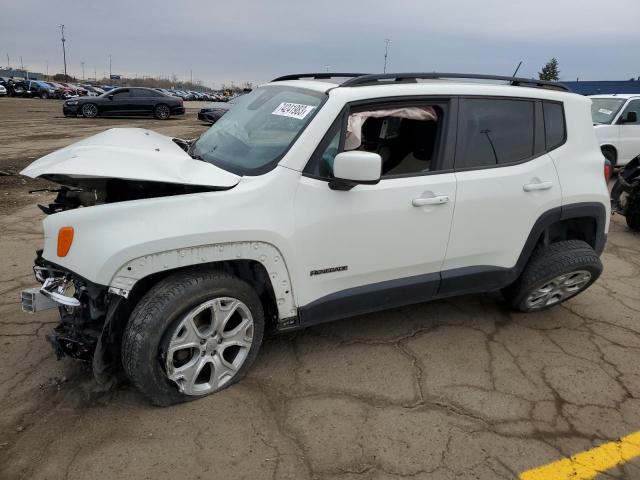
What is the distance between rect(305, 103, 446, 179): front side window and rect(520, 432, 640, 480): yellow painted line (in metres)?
1.78

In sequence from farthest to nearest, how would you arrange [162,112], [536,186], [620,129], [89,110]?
1. [162,112]
2. [89,110]
3. [620,129]
4. [536,186]

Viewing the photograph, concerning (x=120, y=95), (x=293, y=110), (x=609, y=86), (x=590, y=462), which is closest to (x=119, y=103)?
(x=120, y=95)

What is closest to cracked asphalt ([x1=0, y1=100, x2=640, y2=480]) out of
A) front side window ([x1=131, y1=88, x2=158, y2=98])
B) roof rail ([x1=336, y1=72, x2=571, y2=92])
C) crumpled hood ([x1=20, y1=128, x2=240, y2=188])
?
crumpled hood ([x1=20, y1=128, x2=240, y2=188])

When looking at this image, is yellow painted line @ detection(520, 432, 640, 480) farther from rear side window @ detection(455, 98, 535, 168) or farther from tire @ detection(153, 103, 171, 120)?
tire @ detection(153, 103, 171, 120)

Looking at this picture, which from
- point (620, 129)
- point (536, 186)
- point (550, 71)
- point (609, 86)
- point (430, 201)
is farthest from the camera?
point (550, 71)

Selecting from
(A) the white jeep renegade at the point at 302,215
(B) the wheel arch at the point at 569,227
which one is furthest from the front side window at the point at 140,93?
(B) the wheel arch at the point at 569,227

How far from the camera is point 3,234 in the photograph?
211 inches

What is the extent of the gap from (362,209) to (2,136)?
48.8 ft

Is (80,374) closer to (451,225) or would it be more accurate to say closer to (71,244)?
(71,244)

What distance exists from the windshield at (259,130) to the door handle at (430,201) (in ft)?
2.68

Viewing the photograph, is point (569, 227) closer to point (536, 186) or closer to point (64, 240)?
point (536, 186)

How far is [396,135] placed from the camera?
3.29 meters

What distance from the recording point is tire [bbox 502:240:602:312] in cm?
360

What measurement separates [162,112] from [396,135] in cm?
2131
